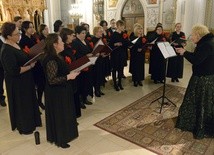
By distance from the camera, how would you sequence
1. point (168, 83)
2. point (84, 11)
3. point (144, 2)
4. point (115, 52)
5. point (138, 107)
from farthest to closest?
1. point (84, 11)
2. point (144, 2)
3. point (168, 83)
4. point (115, 52)
5. point (138, 107)

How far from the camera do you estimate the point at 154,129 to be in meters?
3.71

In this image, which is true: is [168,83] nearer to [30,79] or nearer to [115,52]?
[115,52]

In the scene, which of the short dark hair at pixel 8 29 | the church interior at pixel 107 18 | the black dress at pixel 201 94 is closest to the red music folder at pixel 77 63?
the short dark hair at pixel 8 29

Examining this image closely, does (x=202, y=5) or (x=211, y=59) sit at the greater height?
(x=202, y=5)

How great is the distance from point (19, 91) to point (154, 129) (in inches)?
91.5

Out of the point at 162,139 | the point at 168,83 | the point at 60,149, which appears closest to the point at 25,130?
the point at 60,149

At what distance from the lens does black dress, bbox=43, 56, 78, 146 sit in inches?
110

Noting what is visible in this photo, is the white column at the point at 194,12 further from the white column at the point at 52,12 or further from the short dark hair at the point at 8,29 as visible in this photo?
the short dark hair at the point at 8,29

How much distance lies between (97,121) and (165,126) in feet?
4.08

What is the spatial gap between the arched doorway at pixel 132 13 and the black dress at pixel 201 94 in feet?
26.1

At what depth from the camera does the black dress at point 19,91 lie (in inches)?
124

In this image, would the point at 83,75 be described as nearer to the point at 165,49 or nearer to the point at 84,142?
the point at 84,142

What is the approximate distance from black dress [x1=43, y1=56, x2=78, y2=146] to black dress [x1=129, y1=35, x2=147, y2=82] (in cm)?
311

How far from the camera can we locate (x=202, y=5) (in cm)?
880
